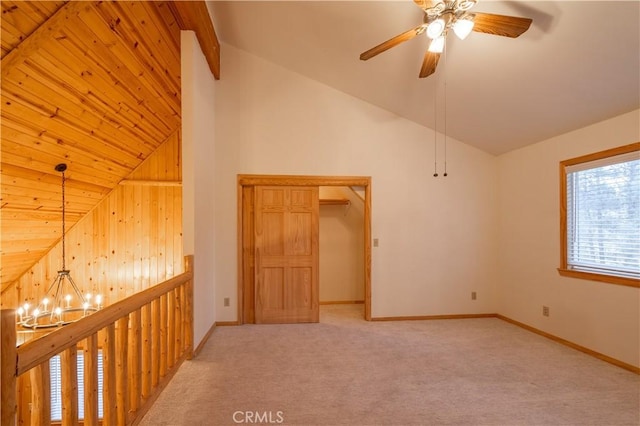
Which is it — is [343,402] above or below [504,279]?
below

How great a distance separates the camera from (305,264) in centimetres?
406

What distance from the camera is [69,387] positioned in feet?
4.45

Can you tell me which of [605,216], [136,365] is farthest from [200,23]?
[605,216]

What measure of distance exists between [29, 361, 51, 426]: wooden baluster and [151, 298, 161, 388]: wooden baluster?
1002mm

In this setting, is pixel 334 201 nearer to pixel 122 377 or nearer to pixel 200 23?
pixel 200 23

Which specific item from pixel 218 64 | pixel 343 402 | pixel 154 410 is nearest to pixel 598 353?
pixel 343 402

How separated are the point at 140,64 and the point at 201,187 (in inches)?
50.9

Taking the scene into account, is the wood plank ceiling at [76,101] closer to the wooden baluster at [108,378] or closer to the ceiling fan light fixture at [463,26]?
the wooden baluster at [108,378]

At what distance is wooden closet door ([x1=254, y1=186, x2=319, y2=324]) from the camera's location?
13.1 ft

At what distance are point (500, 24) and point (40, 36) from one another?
2.98 m

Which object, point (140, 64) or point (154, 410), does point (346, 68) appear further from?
point (154, 410)

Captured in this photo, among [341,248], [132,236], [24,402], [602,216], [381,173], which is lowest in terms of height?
[24,402]

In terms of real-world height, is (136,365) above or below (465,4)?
below

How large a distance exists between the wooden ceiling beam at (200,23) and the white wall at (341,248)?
8.61 ft
